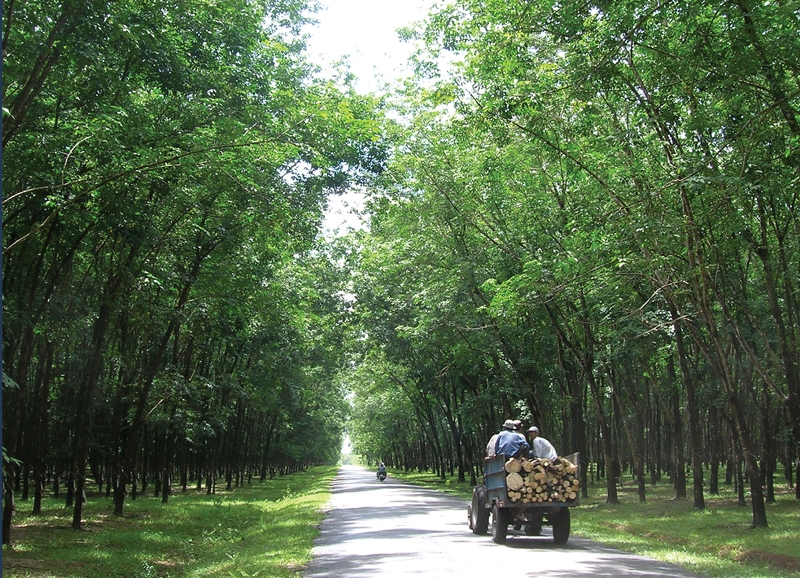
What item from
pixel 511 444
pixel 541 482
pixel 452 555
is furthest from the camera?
pixel 511 444

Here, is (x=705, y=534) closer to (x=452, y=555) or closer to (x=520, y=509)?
(x=520, y=509)

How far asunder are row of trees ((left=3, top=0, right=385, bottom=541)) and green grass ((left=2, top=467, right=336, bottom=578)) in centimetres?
108

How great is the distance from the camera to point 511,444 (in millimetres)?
12539

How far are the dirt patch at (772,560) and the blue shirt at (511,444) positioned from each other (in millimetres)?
3824

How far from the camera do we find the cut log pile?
11.8 meters

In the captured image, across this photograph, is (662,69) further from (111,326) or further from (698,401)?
(111,326)

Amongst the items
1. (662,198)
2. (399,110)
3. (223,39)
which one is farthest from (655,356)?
(223,39)

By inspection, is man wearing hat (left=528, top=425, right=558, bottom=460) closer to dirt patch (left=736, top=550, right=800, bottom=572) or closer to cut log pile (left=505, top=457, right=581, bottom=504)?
cut log pile (left=505, top=457, right=581, bottom=504)

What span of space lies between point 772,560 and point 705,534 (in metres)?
3.75

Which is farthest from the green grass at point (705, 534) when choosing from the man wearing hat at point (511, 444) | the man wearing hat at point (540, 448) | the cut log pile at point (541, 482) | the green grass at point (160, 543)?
the green grass at point (160, 543)

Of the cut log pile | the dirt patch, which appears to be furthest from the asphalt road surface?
the dirt patch

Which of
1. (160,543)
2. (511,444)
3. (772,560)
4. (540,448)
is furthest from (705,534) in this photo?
(160,543)

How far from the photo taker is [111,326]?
80.3ft

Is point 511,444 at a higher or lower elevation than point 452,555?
higher
